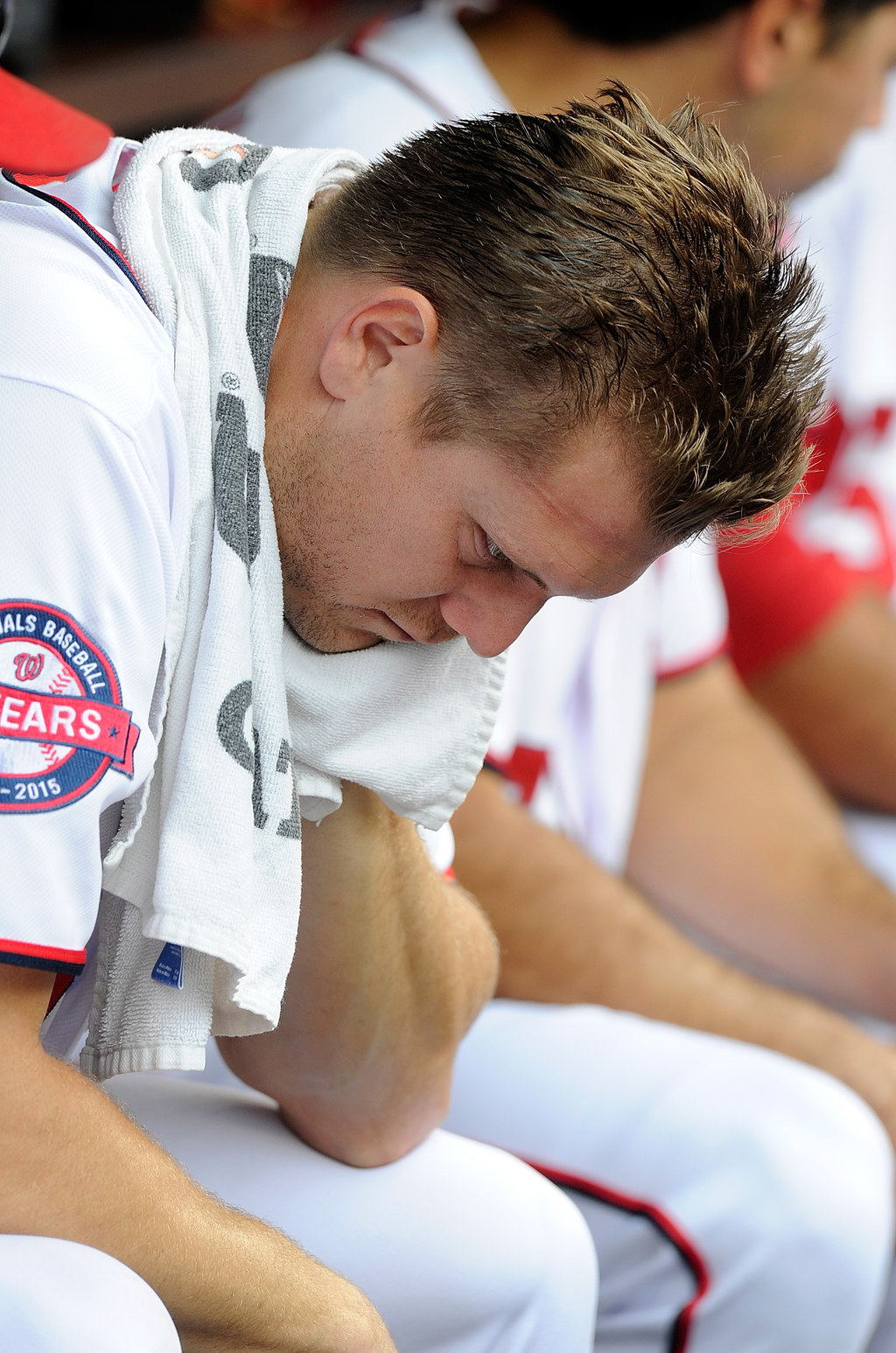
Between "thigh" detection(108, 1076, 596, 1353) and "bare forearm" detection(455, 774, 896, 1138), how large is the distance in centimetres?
33

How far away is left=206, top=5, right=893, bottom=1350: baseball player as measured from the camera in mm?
1169

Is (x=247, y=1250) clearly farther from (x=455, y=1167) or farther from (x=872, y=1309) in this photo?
(x=872, y=1309)

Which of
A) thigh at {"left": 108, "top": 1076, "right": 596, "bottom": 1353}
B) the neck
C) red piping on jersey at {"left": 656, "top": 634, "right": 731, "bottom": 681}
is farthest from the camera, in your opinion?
red piping on jersey at {"left": 656, "top": 634, "right": 731, "bottom": 681}

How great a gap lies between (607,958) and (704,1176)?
0.89 ft

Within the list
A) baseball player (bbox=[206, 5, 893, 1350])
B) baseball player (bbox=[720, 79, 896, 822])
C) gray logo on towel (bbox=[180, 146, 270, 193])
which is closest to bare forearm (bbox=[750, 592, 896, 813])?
baseball player (bbox=[720, 79, 896, 822])

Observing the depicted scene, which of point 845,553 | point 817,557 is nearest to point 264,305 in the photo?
point 817,557

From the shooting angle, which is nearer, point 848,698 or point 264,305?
point 264,305

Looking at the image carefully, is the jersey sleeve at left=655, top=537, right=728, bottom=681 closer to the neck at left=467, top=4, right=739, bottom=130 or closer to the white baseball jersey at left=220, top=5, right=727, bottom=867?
the white baseball jersey at left=220, top=5, right=727, bottom=867

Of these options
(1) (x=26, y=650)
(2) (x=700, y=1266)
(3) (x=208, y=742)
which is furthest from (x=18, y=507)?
(2) (x=700, y=1266)

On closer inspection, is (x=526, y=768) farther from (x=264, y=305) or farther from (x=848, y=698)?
(x=264, y=305)

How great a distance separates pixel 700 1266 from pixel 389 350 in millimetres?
763

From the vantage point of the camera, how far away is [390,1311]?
38.5 inches

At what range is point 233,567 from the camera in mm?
806

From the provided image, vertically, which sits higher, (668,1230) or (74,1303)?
(74,1303)
